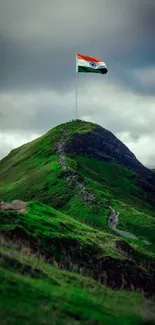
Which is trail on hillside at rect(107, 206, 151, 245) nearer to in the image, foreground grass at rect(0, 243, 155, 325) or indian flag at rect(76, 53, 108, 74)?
indian flag at rect(76, 53, 108, 74)

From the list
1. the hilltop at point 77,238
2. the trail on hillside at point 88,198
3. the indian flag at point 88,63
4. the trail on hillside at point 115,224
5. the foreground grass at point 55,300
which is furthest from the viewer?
the trail on hillside at point 88,198

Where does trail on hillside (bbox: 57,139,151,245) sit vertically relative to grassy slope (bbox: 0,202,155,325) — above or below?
above

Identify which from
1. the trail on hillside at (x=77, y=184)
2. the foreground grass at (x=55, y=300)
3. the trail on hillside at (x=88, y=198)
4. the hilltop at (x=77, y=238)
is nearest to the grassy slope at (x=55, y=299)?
the foreground grass at (x=55, y=300)

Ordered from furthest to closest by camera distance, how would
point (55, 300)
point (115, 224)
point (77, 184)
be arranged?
point (77, 184) < point (115, 224) < point (55, 300)

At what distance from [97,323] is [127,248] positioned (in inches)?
2516

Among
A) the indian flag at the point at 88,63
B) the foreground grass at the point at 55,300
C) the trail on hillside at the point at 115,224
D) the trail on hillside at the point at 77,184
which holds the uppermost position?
the indian flag at the point at 88,63

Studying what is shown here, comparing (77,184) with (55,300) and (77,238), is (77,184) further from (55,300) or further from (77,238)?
(55,300)

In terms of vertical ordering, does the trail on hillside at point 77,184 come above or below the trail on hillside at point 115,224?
above

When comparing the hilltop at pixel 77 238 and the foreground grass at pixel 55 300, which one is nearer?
the foreground grass at pixel 55 300

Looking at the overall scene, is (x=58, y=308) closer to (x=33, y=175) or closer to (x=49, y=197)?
(x=49, y=197)

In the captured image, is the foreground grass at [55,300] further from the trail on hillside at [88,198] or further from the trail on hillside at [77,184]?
the trail on hillside at [77,184]

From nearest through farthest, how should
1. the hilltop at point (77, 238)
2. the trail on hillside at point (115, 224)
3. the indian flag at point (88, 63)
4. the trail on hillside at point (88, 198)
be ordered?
the hilltop at point (77, 238), the indian flag at point (88, 63), the trail on hillside at point (115, 224), the trail on hillside at point (88, 198)

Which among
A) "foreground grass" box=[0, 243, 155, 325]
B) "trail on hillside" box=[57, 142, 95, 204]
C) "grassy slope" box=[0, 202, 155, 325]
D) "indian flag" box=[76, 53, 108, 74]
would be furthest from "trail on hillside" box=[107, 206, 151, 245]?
"foreground grass" box=[0, 243, 155, 325]

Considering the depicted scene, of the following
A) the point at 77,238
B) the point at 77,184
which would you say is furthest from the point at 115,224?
the point at 77,238
